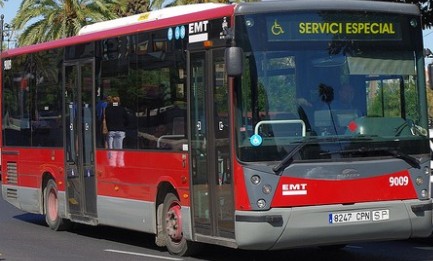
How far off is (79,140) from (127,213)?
2068 mm

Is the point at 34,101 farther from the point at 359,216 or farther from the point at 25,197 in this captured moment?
the point at 359,216

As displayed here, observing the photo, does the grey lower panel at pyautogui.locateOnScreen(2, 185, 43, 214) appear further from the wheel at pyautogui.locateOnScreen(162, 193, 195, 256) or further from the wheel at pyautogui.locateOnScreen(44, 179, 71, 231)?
the wheel at pyautogui.locateOnScreen(162, 193, 195, 256)

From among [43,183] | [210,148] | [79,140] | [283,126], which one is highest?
[283,126]

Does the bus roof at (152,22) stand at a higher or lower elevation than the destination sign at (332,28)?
higher

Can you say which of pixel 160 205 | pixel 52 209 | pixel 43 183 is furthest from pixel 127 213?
pixel 43 183

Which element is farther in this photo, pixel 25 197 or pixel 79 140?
pixel 25 197

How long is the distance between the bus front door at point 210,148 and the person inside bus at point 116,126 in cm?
218

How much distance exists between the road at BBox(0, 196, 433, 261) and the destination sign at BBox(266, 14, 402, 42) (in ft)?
10.1

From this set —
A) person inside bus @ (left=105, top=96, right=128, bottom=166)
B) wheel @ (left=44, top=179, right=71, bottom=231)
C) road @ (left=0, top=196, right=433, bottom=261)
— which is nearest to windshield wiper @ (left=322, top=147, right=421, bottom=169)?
road @ (left=0, top=196, right=433, bottom=261)

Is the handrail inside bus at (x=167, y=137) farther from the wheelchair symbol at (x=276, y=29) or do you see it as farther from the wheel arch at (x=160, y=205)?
the wheelchair symbol at (x=276, y=29)

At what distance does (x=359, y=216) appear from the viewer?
10688 mm

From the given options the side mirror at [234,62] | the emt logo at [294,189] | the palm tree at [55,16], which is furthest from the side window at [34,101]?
the palm tree at [55,16]

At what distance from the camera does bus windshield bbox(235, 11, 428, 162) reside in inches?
410

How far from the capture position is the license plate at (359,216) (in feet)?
34.6
